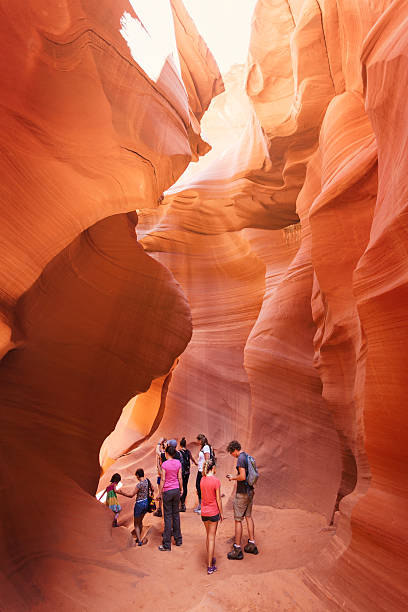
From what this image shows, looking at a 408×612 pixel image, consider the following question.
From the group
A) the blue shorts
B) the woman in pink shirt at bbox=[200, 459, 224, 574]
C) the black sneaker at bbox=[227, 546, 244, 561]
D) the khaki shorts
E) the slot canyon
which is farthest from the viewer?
the blue shorts

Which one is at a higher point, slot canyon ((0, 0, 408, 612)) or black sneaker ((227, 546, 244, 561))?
slot canyon ((0, 0, 408, 612))

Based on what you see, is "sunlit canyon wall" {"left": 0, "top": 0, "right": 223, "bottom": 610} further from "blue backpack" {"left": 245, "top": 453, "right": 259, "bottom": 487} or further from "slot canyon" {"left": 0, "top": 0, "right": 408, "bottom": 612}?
"blue backpack" {"left": 245, "top": 453, "right": 259, "bottom": 487}

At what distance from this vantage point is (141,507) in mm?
5422

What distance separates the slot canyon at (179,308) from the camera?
3.24 metres

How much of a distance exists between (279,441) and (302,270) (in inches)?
142

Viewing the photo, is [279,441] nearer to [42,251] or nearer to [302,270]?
[302,270]

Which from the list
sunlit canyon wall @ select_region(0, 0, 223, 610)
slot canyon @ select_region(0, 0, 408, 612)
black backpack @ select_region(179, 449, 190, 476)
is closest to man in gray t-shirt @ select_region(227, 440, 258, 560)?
slot canyon @ select_region(0, 0, 408, 612)

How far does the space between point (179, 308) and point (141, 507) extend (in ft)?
11.8

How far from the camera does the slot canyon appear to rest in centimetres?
324

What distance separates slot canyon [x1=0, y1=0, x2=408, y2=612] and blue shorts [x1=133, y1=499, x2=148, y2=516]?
33 cm

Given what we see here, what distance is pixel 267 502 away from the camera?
730cm

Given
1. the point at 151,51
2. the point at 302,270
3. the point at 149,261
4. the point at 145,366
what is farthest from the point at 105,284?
the point at 302,270

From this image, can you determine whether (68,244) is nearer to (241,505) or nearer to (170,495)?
(170,495)

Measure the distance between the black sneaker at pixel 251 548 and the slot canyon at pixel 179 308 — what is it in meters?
0.13
